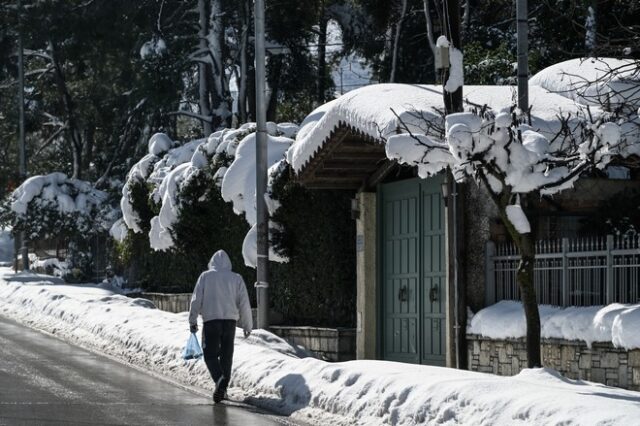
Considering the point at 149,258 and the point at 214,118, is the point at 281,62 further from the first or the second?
the point at 149,258

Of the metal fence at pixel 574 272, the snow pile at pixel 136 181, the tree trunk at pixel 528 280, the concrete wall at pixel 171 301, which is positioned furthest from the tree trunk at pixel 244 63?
the tree trunk at pixel 528 280

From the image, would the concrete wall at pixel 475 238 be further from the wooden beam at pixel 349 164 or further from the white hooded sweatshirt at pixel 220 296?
the white hooded sweatshirt at pixel 220 296

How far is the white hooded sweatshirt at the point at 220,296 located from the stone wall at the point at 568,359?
3329 mm

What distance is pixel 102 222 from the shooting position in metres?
43.8

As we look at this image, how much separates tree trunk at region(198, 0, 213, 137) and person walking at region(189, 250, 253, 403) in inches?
1065

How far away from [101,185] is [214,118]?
8487mm

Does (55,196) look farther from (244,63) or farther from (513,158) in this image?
(513,158)

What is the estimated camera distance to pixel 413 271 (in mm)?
20297

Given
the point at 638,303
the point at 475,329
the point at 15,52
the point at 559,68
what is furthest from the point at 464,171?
the point at 15,52

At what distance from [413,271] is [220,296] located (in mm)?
5583

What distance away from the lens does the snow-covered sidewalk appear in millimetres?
10945

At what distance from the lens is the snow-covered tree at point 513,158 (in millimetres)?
12984

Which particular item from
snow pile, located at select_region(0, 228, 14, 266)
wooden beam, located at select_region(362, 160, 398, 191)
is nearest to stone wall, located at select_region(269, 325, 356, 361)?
wooden beam, located at select_region(362, 160, 398, 191)

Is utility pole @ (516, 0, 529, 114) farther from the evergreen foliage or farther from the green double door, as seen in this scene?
the evergreen foliage
